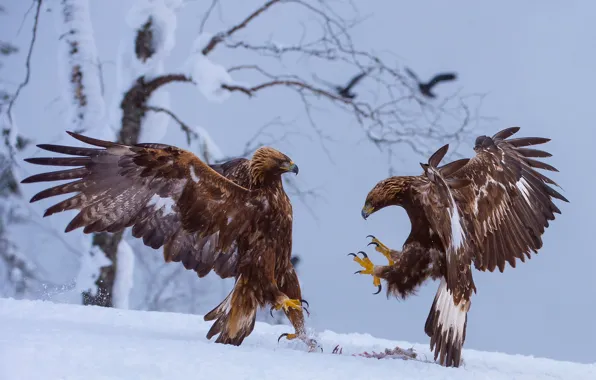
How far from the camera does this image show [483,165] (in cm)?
499

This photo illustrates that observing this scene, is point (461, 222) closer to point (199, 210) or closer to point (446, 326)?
point (446, 326)

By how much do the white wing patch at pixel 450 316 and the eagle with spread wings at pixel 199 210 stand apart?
31.7 inches

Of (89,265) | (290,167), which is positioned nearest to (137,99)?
(89,265)

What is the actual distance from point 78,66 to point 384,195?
4817 millimetres

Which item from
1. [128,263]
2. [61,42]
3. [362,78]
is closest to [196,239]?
[128,263]

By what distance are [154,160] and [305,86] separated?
4861 millimetres

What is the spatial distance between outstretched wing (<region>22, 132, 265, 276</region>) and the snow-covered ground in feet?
2.10

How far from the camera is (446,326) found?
15.4 feet

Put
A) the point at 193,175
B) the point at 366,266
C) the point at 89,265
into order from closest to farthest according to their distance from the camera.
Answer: the point at 193,175, the point at 366,266, the point at 89,265

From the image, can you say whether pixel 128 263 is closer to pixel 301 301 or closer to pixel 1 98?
pixel 1 98

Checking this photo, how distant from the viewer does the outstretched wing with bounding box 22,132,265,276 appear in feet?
14.8

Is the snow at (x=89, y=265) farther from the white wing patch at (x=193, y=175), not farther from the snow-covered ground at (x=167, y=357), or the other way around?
the white wing patch at (x=193, y=175)

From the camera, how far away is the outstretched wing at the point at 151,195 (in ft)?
14.8

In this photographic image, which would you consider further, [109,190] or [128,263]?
[128,263]
